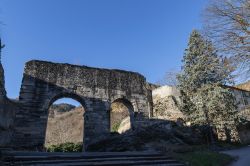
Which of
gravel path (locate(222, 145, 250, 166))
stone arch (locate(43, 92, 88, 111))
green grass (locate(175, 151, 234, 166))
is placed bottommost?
gravel path (locate(222, 145, 250, 166))

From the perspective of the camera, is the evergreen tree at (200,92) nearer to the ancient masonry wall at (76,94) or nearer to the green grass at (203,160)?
the ancient masonry wall at (76,94)

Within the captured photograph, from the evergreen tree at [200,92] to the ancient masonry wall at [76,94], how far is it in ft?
16.0

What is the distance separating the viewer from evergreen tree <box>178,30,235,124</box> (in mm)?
17156

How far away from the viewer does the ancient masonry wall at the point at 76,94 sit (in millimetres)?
12125

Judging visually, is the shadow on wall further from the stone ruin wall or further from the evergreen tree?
the evergreen tree

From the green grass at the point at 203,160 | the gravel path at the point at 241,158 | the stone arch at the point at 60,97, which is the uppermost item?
the stone arch at the point at 60,97

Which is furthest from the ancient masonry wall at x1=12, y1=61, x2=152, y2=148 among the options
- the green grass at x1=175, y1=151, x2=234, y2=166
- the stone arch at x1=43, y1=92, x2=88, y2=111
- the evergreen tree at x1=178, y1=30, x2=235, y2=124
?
the green grass at x1=175, y1=151, x2=234, y2=166

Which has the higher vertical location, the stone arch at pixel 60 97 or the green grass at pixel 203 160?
the stone arch at pixel 60 97

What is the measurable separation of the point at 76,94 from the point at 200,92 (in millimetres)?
9933

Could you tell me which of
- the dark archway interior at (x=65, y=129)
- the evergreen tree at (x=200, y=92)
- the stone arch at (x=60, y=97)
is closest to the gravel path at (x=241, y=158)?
the evergreen tree at (x=200, y=92)

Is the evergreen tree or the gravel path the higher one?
the evergreen tree

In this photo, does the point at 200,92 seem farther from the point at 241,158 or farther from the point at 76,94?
the point at 76,94

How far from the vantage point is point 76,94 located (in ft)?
45.0

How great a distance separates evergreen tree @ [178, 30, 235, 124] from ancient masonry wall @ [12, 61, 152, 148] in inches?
191
